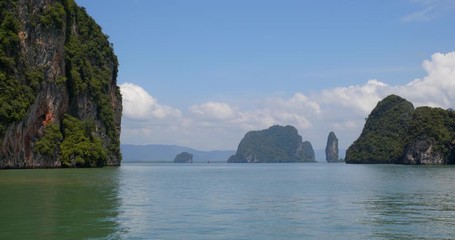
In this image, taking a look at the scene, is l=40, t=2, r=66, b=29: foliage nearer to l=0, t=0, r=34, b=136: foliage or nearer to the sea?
l=0, t=0, r=34, b=136: foliage

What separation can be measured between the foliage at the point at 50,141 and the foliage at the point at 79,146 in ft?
6.97

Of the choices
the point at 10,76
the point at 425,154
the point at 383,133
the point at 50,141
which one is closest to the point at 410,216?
the point at 10,76

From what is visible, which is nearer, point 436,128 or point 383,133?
point 436,128

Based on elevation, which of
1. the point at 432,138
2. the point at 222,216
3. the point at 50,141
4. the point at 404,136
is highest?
the point at 404,136

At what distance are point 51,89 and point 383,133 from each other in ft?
421

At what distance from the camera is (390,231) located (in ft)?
61.9

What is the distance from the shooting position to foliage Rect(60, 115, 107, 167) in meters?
95.3

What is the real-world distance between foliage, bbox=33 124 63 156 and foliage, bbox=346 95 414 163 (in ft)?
376

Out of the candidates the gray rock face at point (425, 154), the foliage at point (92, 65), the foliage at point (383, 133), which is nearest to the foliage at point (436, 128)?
the gray rock face at point (425, 154)

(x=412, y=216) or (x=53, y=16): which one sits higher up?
(x=53, y=16)

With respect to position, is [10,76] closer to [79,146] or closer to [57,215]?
[79,146]

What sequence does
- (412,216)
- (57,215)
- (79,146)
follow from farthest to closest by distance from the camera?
(79,146) → (412,216) → (57,215)

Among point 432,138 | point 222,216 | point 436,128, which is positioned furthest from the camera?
point 432,138

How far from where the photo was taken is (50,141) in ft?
299
